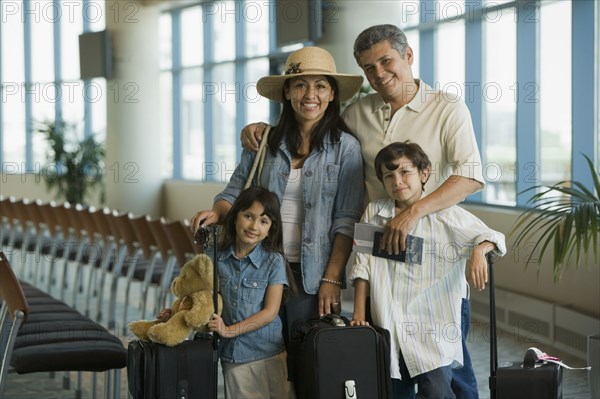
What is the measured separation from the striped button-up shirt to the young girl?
1.00ft

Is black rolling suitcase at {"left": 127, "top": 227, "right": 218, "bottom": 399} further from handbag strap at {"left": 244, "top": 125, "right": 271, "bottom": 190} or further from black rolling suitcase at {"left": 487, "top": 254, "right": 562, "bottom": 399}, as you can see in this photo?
black rolling suitcase at {"left": 487, "top": 254, "right": 562, "bottom": 399}

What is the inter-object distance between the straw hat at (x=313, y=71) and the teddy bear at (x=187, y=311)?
645mm

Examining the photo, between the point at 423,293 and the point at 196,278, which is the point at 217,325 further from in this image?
the point at 423,293

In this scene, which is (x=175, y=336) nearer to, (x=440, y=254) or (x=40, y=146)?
(x=440, y=254)

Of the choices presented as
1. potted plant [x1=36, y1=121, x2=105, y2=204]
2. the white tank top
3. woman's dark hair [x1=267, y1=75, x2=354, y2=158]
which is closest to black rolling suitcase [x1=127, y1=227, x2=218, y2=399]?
the white tank top

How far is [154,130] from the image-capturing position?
1230 centimetres

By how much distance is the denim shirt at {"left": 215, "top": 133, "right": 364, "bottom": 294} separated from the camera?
3.12 m

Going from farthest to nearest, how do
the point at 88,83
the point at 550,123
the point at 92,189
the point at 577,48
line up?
the point at 88,83 → the point at 92,189 → the point at 550,123 → the point at 577,48

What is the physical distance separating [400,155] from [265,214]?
1.63 ft

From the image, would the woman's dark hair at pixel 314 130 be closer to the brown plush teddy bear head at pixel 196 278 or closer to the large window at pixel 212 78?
the brown plush teddy bear head at pixel 196 278

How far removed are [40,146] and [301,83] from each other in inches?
503

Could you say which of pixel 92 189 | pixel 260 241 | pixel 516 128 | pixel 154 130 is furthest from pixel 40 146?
pixel 260 241

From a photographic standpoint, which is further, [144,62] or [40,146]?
[40,146]

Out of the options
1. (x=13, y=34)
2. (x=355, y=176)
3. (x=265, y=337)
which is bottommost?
(x=265, y=337)
